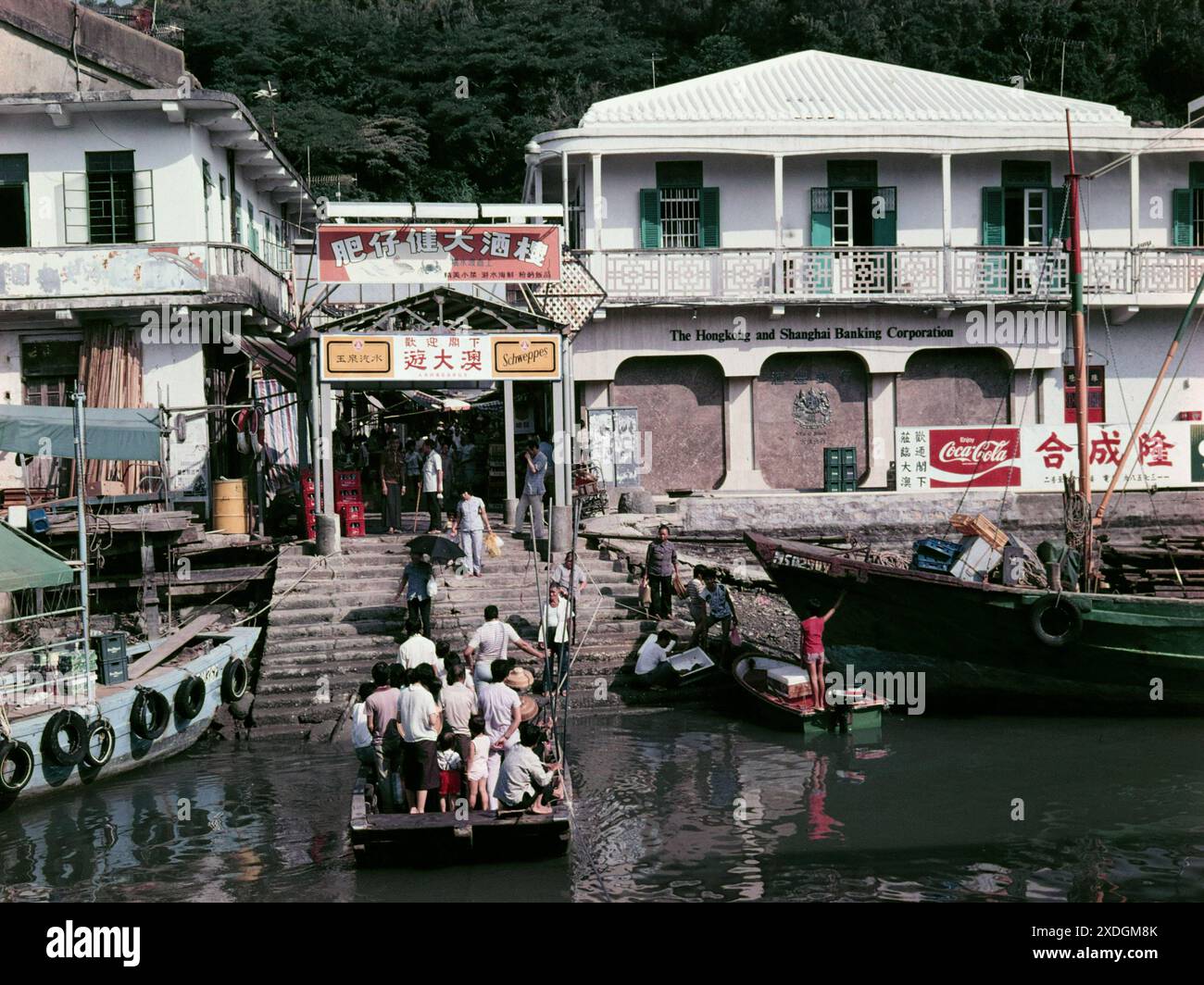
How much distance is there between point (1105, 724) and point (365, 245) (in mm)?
13838

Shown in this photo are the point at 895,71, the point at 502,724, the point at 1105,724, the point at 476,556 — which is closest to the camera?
the point at 502,724

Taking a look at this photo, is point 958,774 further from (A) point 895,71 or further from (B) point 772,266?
(A) point 895,71

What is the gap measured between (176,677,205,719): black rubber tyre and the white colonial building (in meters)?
13.0

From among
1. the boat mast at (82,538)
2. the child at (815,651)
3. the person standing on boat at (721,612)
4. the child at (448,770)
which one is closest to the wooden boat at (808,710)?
the child at (815,651)

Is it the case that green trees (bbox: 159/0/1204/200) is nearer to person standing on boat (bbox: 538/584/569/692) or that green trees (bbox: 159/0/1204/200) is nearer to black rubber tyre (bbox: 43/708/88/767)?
person standing on boat (bbox: 538/584/569/692)

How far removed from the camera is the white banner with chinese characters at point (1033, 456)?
2692 cm

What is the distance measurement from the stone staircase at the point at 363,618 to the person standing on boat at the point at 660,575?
34 centimetres

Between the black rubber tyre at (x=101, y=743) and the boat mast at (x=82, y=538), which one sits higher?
the boat mast at (x=82, y=538)

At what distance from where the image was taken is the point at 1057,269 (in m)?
30.2

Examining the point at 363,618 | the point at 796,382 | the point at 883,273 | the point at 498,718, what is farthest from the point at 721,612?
the point at 883,273

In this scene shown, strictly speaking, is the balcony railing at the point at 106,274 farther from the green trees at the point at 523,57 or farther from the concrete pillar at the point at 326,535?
the green trees at the point at 523,57

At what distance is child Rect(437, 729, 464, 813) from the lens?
44.9 feet

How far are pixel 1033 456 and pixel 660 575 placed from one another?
9.37m
